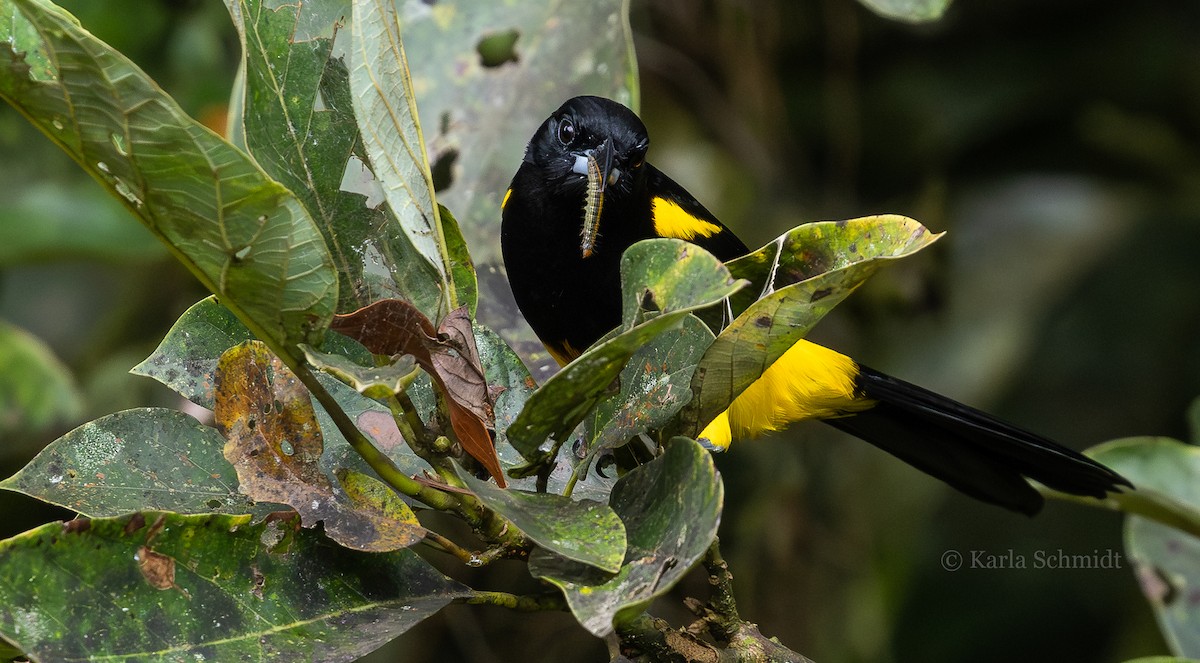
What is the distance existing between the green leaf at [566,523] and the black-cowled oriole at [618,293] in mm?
743

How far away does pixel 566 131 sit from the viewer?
216 centimetres


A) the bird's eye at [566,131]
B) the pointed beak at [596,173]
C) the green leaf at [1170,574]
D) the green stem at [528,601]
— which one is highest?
the bird's eye at [566,131]

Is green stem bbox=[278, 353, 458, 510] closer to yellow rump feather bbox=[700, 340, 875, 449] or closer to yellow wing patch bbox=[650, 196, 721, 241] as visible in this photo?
yellow wing patch bbox=[650, 196, 721, 241]

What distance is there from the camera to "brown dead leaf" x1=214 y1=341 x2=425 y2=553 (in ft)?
3.55

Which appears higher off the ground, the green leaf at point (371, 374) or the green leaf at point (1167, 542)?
the green leaf at point (371, 374)

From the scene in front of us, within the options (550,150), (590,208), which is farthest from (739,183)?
(590,208)

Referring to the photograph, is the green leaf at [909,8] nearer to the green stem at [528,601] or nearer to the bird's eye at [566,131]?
the bird's eye at [566,131]

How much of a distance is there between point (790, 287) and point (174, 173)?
545 millimetres

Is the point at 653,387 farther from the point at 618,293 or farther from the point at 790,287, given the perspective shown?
the point at 618,293

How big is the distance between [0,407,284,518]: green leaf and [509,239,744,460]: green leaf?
0.32m

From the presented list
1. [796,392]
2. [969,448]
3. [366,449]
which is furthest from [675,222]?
[366,449]

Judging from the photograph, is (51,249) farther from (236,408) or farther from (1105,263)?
(1105,263)

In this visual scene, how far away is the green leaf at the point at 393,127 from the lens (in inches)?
44.8

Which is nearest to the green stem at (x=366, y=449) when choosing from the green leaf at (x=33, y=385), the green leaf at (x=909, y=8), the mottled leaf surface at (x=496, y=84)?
the mottled leaf surface at (x=496, y=84)
